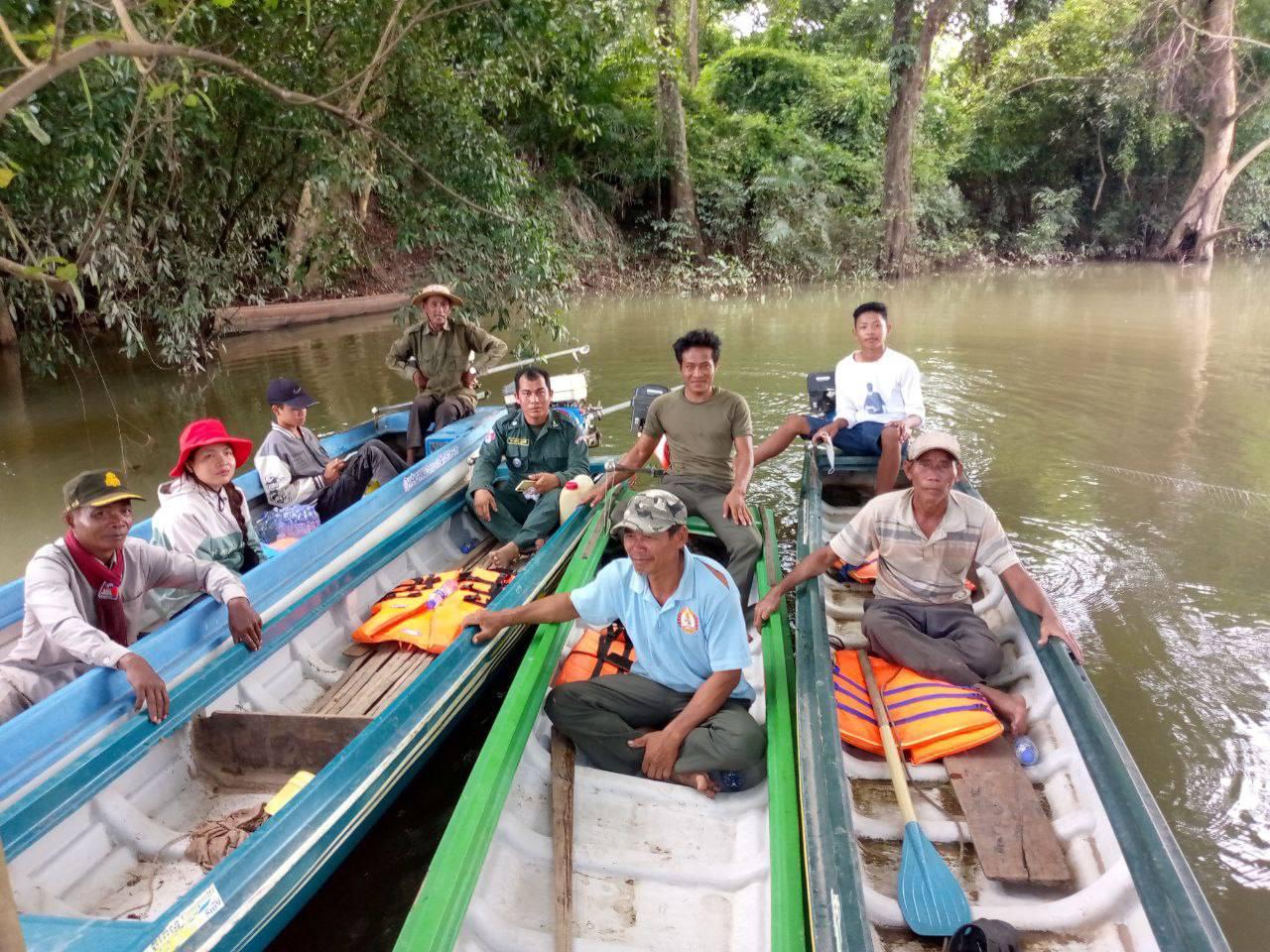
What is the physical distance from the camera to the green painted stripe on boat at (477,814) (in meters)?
2.18

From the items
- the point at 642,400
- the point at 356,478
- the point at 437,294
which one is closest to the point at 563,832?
the point at 356,478

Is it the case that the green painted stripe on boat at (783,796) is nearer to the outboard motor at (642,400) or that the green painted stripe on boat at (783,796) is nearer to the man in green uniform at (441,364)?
the outboard motor at (642,400)

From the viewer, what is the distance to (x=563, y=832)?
2.80 metres

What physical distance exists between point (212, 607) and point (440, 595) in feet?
3.83

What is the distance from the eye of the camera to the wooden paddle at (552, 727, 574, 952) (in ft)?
8.15

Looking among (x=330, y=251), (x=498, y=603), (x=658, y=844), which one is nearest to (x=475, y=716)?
(x=498, y=603)

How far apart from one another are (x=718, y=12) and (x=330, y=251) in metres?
20.4

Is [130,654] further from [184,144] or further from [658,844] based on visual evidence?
[184,144]

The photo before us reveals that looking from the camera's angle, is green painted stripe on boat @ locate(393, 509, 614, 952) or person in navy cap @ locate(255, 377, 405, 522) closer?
green painted stripe on boat @ locate(393, 509, 614, 952)

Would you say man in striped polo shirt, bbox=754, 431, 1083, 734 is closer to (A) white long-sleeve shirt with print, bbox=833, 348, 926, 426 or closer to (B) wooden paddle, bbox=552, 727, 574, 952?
(B) wooden paddle, bbox=552, 727, 574, 952

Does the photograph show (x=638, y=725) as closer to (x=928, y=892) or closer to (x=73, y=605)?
(x=928, y=892)

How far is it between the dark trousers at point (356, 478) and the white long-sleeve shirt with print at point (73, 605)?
2159 mm

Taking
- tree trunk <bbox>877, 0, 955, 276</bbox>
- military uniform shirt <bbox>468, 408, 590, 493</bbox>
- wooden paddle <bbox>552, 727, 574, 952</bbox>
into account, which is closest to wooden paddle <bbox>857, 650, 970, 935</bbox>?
wooden paddle <bbox>552, 727, 574, 952</bbox>

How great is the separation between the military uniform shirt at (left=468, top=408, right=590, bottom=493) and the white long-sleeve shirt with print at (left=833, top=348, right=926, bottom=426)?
191 cm
